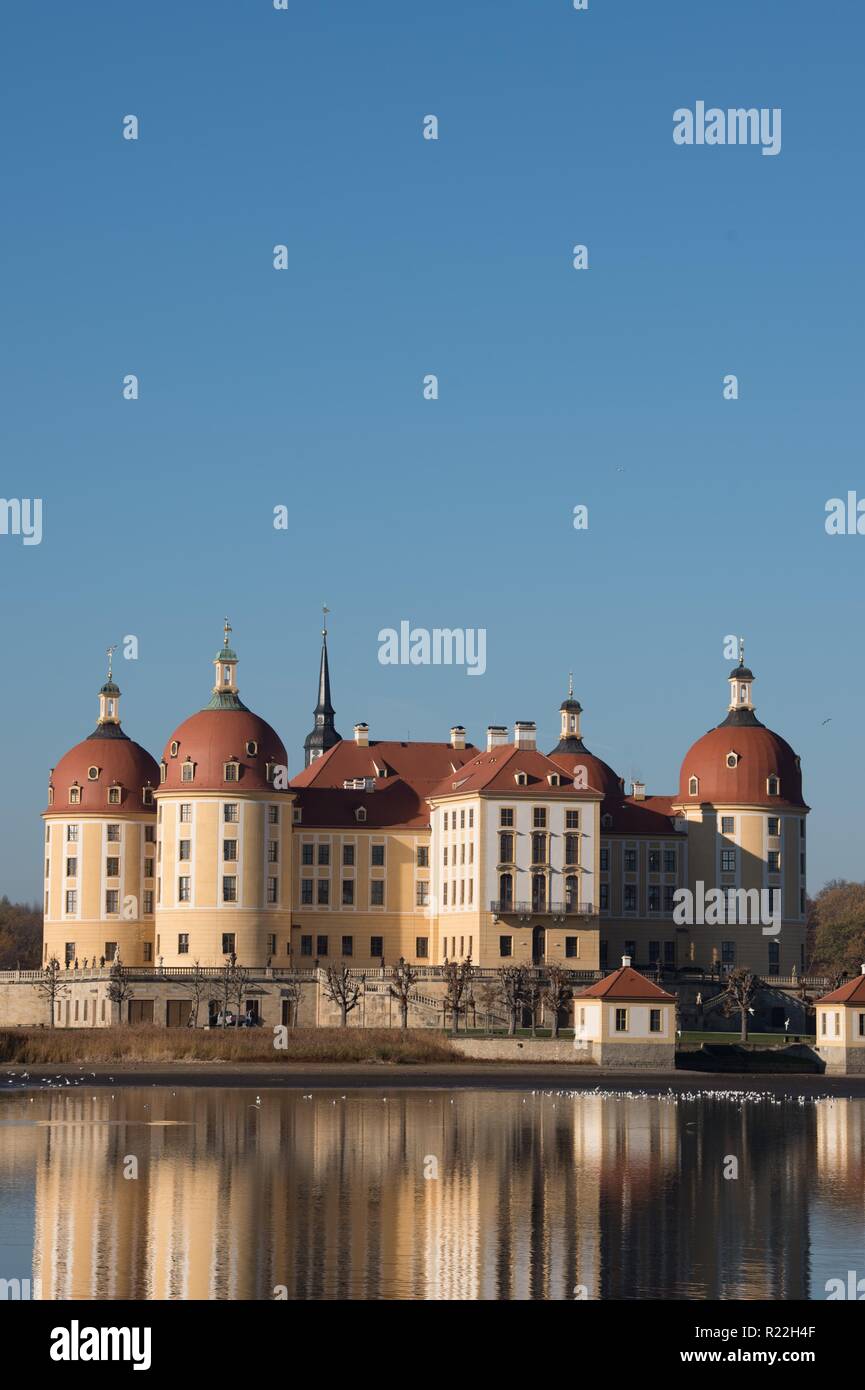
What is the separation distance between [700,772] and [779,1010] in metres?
18.0

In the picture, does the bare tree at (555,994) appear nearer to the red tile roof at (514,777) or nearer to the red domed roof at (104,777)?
the red tile roof at (514,777)

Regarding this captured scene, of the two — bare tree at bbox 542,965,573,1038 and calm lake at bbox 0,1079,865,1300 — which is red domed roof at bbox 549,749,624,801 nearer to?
bare tree at bbox 542,965,573,1038

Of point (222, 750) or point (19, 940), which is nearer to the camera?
point (222, 750)

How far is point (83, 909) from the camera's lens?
12306 centimetres

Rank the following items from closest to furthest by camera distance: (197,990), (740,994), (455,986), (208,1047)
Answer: (208,1047) → (455,986) → (740,994) → (197,990)

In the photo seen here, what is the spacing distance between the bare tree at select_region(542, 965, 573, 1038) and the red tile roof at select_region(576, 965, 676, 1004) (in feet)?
24.9

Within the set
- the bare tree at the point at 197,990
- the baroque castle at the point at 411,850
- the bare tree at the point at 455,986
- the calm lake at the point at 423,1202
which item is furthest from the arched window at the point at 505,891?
the calm lake at the point at 423,1202

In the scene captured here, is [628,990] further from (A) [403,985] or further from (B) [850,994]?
(A) [403,985]

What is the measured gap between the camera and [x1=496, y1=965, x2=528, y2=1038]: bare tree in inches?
4031

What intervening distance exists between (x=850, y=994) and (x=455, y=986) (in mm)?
19063

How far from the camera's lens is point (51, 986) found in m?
117

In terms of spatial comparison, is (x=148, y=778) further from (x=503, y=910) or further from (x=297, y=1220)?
(x=297, y=1220)

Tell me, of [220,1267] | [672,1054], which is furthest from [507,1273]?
[672,1054]

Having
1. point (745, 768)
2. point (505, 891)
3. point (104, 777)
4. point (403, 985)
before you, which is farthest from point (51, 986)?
point (745, 768)
